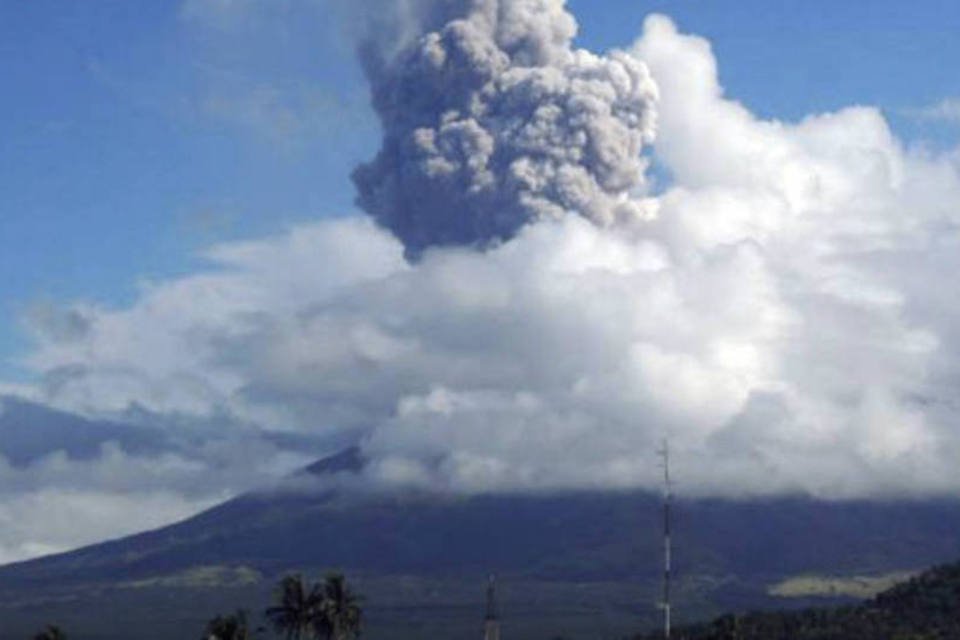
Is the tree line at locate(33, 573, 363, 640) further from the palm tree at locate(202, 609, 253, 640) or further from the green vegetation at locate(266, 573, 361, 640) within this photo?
the palm tree at locate(202, 609, 253, 640)

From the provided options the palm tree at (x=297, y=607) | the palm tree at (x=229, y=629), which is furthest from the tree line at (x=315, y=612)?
the palm tree at (x=229, y=629)

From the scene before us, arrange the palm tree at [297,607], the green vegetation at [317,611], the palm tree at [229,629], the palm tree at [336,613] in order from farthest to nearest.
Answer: the palm tree at [336,613]
the green vegetation at [317,611]
the palm tree at [297,607]
the palm tree at [229,629]

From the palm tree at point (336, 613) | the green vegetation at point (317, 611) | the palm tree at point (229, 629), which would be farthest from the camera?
the palm tree at point (336, 613)

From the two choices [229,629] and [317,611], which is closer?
[229,629]

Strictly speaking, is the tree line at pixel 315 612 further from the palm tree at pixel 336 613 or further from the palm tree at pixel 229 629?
the palm tree at pixel 229 629

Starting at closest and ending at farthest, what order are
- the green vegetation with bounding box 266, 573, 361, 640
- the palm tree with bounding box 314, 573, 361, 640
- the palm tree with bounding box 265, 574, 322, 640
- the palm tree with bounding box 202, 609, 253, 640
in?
the palm tree with bounding box 202, 609, 253, 640, the palm tree with bounding box 265, 574, 322, 640, the green vegetation with bounding box 266, 573, 361, 640, the palm tree with bounding box 314, 573, 361, 640

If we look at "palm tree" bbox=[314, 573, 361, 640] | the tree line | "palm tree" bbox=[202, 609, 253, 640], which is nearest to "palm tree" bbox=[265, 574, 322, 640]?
the tree line

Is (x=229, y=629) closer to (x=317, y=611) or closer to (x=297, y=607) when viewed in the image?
(x=297, y=607)

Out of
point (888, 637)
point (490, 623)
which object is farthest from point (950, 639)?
point (490, 623)

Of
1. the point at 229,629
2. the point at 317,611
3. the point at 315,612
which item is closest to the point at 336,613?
the point at 317,611
